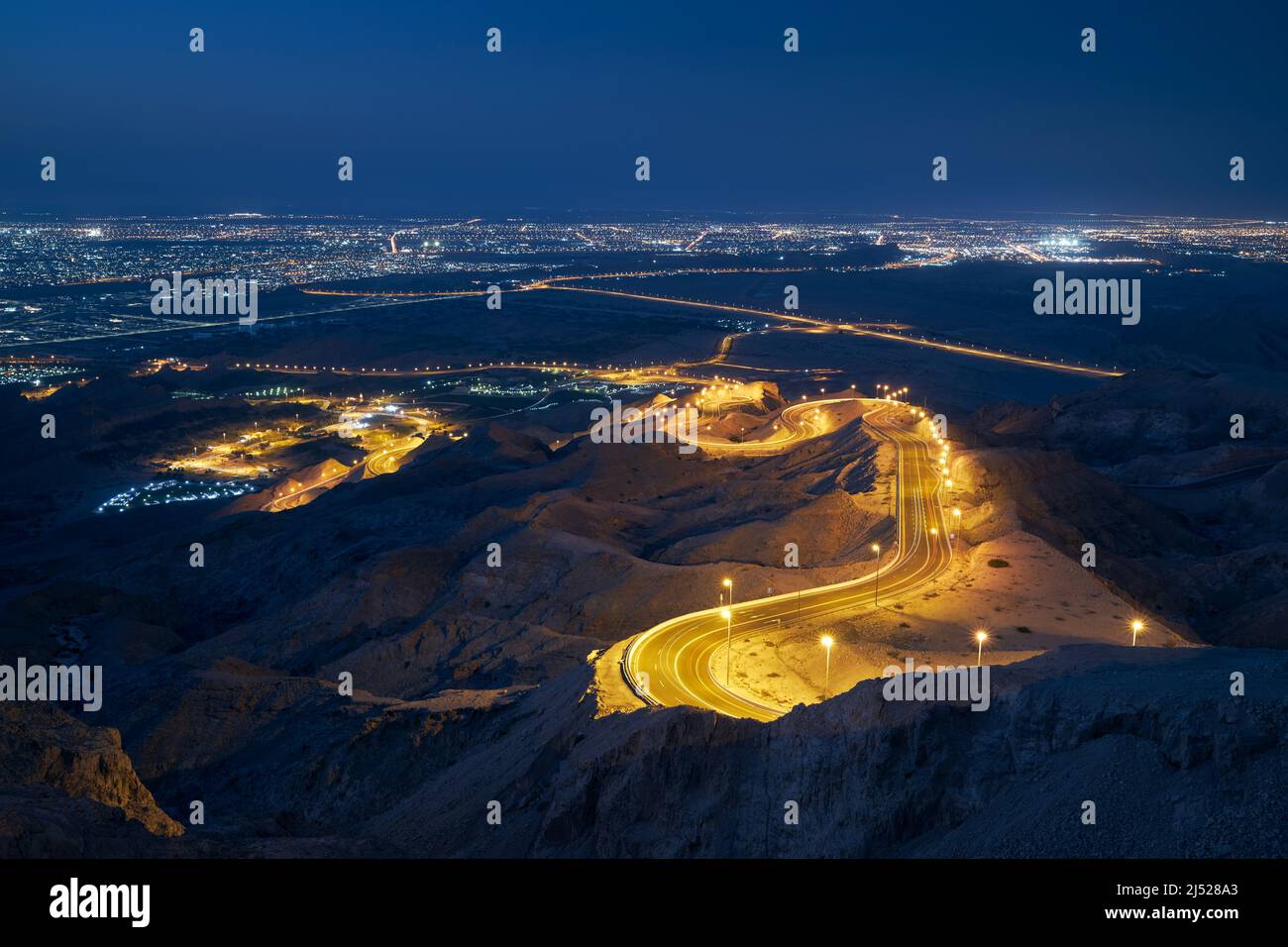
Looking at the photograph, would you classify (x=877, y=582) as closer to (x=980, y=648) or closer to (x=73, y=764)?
(x=980, y=648)

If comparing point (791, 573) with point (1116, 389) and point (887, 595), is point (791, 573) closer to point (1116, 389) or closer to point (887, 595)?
point (887, 595)

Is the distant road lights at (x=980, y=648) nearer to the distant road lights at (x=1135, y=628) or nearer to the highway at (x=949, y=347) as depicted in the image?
the distant road lights at (x=1135, y=628)

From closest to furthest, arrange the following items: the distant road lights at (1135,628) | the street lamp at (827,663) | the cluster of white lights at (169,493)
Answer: the street lamp at (827,663) < the distant road lights at (1135,628) < the cluster of white lights at (169,493)

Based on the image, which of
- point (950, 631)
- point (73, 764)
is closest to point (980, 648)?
point (950, 631)

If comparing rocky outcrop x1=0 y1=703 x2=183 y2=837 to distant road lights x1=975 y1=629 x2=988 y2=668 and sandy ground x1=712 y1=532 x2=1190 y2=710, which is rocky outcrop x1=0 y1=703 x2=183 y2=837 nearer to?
sandy ground x1=712 y1=532 x2=1190 y2=710

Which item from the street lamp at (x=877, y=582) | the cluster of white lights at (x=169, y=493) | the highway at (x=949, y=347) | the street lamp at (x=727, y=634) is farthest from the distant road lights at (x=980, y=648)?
the highway at (x=949, y=347)

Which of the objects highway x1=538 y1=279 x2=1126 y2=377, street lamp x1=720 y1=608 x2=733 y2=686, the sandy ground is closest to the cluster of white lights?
street lamp x1=720 y1=608 x2=733 y2=686
